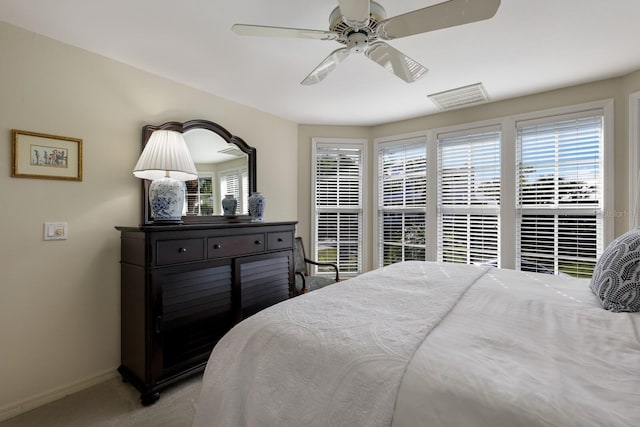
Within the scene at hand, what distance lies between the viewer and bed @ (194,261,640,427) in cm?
76

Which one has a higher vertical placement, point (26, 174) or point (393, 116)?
point (393, 116)

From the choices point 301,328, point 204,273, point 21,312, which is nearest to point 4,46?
point 21,312

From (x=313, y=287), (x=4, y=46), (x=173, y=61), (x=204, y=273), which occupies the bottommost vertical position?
(x=313, y=287)

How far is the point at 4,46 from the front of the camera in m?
1.84

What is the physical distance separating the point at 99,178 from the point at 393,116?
3.12 metres

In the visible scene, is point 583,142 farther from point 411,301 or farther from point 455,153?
point 411,301

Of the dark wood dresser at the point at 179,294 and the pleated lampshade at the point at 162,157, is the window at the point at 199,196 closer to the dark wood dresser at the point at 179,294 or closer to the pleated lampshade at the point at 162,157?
the pleated lampshade at the point at 162,157

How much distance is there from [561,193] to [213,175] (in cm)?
336

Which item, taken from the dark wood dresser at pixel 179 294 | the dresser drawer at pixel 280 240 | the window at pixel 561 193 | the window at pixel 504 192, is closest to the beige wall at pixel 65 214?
the dark wood dresser at pixel 179 294

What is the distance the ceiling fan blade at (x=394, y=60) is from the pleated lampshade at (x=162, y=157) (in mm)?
1526

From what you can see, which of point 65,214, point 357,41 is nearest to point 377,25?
point 357,41

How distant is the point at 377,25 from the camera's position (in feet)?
4.99

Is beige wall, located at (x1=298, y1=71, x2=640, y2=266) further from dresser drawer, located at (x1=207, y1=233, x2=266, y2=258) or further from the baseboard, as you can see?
the baseboard

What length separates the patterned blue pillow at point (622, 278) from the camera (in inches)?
51.9
